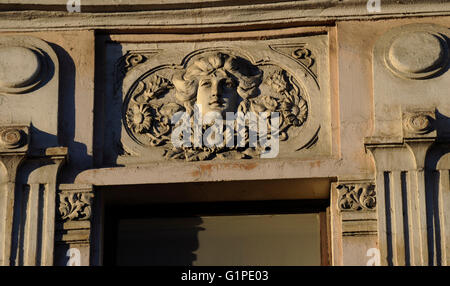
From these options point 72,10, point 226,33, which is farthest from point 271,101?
point 72,10

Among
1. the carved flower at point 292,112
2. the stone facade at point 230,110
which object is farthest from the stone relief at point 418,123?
the carved flower at point 292,112

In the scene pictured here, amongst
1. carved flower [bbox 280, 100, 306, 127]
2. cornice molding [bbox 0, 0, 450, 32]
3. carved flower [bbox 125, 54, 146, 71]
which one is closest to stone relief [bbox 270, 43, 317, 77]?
cornice molding [bbox 0, 0, 450, 32]

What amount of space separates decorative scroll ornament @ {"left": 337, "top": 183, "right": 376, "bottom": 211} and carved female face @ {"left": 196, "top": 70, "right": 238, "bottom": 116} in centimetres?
128

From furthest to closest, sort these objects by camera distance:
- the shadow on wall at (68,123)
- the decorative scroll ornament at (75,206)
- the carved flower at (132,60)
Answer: the carved flower at (132,60) → the shadow on wall at (68,123) → the decorative scroll ornament at (75,206)

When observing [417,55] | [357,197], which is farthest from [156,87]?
[417,55]

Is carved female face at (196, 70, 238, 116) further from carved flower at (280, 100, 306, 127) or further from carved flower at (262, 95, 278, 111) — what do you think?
carved flower at (280, 100, 306, 127)

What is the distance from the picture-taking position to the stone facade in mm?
13641

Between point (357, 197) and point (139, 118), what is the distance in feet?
6.60

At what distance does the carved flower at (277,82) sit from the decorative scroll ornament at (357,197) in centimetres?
113

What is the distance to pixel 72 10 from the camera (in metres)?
14.5

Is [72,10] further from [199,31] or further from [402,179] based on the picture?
[402,179]

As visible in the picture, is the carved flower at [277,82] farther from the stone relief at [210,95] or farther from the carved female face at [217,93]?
the carved female face at [217,93]

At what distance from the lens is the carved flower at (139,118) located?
1427cm

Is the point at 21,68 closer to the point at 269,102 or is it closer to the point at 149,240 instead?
the point at 149,240
